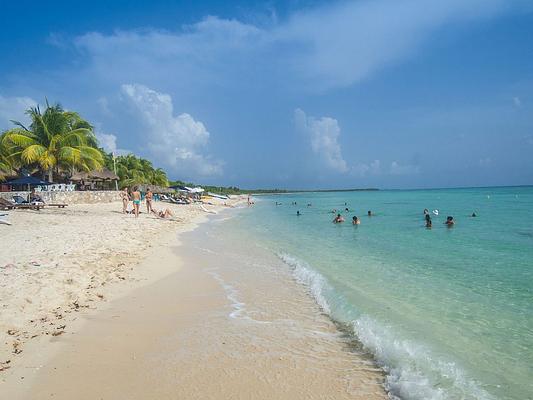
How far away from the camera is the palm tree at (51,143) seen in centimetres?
2705

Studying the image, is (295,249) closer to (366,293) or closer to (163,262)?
(163,262)

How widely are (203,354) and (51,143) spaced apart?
1106 inches

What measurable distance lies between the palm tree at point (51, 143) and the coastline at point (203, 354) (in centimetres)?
2430

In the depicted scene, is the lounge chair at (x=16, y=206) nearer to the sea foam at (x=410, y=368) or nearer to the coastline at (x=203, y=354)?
the coastline at (x=203, y=354)

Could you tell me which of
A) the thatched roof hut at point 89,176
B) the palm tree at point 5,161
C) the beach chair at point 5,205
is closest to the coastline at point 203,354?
the beach chair at point 5,205

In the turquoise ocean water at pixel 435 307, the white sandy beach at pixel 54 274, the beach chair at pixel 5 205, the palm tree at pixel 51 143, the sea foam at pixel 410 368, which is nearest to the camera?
the sea foam at pixel 410 368

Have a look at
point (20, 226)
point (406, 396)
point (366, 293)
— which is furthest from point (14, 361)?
point (20, 226)

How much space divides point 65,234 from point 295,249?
7678mm

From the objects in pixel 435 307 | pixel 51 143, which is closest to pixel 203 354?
pixel 435 307

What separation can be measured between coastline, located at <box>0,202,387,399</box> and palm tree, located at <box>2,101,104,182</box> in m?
24.3

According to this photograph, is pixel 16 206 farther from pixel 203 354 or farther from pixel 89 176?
pixel 203 354

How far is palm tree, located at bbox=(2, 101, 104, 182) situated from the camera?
88.7 ft

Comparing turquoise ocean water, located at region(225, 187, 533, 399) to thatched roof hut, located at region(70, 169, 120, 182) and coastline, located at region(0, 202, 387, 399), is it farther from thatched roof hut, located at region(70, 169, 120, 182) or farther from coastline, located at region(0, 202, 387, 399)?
thatched roof hut, located at region(70, 169, 120, 182)

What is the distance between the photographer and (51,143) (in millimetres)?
27406
